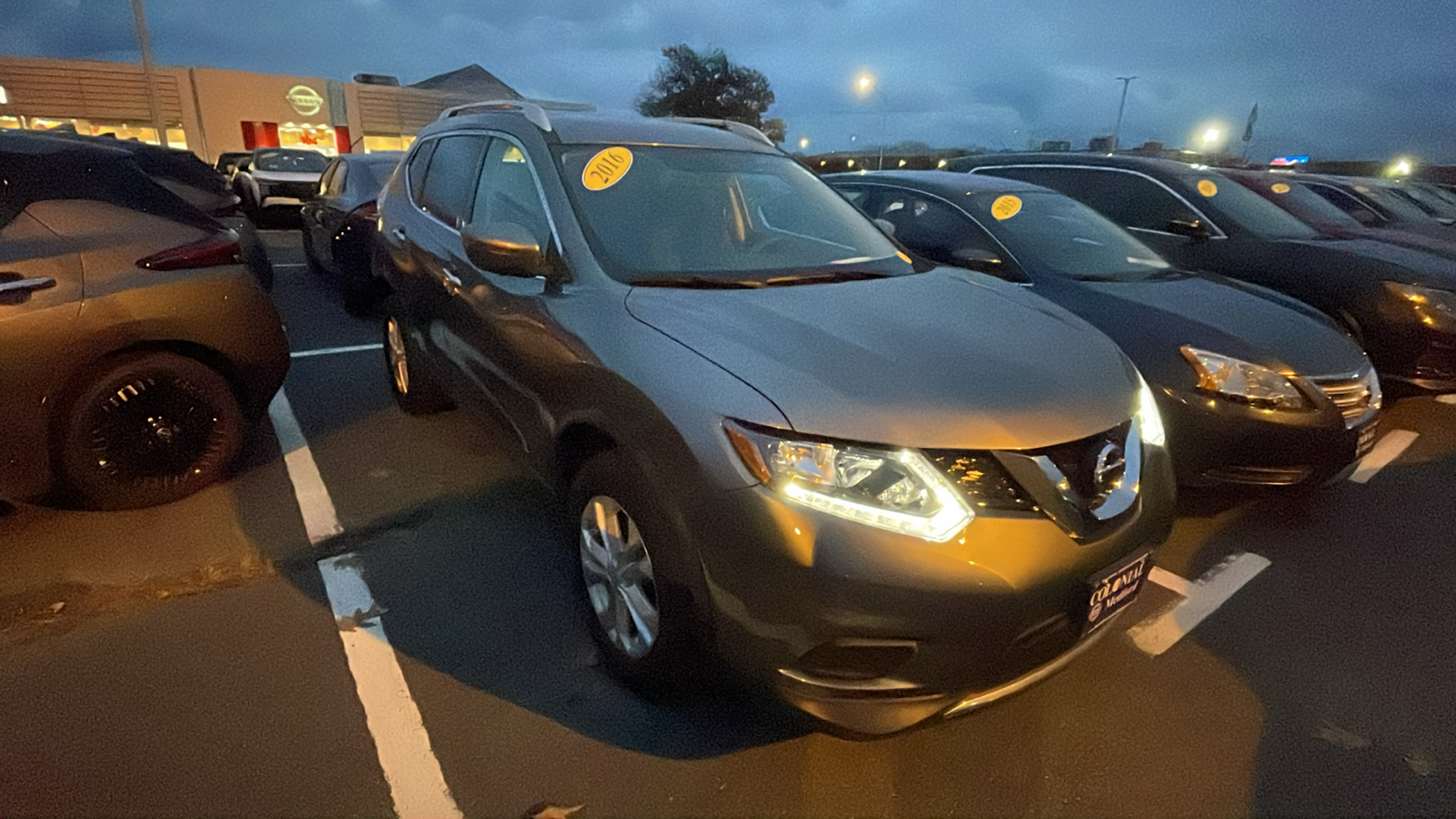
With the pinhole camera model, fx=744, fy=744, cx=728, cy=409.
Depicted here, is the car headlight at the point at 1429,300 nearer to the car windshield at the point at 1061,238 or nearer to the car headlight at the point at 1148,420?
the car windshield at the point at 1061,238

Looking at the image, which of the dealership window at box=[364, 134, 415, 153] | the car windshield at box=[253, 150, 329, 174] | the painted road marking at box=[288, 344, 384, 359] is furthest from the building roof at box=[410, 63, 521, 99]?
the painted road marking at box=[288, 344, 384, 359]

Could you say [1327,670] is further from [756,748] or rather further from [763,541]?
[763,541]

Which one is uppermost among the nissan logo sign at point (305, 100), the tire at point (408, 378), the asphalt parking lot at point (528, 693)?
the nissan logo sign at point (305, 100)

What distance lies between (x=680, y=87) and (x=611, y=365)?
4753 centimetres

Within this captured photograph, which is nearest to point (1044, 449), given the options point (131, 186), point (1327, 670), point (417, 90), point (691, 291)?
point (691, 291)

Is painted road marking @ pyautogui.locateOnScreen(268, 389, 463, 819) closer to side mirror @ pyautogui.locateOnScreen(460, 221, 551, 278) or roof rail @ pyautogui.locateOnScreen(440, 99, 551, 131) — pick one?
side mirror @ pyautogui.locateOnScreen(460, 221, 551, 278)

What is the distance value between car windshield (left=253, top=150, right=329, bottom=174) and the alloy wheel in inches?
543

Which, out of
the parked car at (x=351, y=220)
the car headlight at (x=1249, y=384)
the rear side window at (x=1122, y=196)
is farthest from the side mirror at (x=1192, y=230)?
the parked car at (x=351, y=220)

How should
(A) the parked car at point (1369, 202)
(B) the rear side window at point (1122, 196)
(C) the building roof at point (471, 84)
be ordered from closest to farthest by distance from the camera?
(B) the rear side window at point (1122, 196)
(A) the parked car at point (1369, 202)
(C) the building roof at point (471, 84)

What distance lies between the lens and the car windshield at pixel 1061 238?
160 inches

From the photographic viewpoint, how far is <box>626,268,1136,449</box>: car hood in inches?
71.4

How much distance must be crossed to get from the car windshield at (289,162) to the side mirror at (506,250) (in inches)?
518

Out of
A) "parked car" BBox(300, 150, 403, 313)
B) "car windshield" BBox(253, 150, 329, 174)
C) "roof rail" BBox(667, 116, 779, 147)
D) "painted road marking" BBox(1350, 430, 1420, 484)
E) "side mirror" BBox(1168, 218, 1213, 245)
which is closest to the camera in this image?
"roof rail" BBox(667, 116, 779, 147)

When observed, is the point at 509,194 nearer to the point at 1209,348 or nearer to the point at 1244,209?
the point at 1209,348
